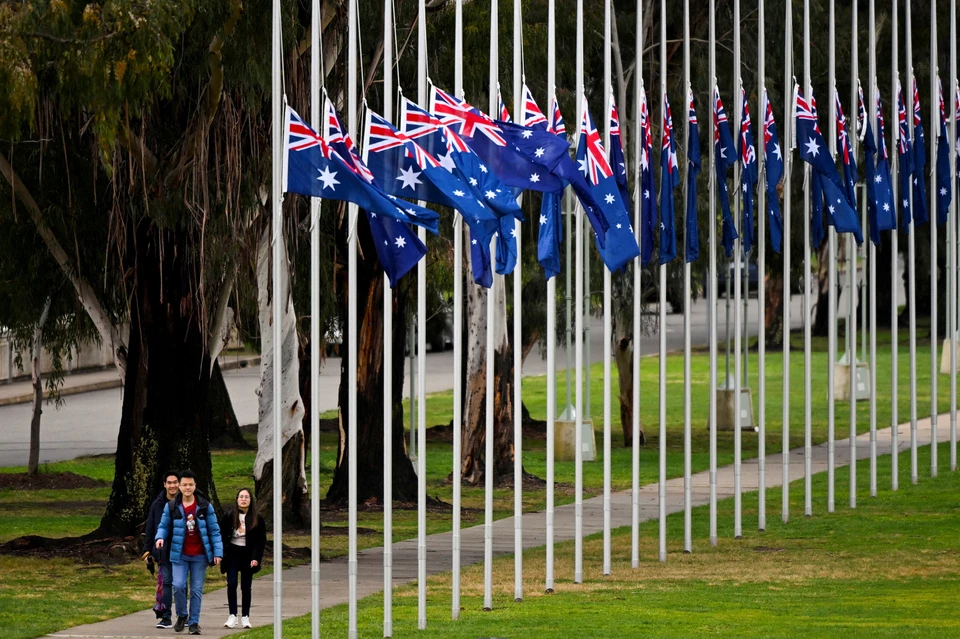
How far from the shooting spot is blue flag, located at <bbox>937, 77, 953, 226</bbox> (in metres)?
25.8

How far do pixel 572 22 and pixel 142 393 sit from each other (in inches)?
385


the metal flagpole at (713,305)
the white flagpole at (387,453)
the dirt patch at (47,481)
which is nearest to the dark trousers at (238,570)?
the white flagpole at (387,453)

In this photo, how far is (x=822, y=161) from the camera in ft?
71.5

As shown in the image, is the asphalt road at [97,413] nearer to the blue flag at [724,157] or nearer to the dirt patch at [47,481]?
the dirt patch at [47,481]

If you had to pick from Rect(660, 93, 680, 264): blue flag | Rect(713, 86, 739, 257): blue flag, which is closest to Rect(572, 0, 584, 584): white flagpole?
Rect(660, 93, 680, 264): blue flag

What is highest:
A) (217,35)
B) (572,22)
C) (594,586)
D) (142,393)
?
(572,22)

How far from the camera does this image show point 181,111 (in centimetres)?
1955

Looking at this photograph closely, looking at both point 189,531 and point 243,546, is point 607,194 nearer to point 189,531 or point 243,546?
point 243,546

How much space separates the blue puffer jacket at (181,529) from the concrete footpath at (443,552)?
84 cm

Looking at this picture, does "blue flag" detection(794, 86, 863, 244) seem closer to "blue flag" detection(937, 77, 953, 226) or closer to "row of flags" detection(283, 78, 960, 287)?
"row of flags" detection(283, 78, 960, 287)

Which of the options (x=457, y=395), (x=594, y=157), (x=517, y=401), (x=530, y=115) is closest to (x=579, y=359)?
(x=517, y=401)

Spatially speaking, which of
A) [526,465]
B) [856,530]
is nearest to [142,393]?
[856,530]

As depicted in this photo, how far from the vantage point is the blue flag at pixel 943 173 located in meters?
25.8

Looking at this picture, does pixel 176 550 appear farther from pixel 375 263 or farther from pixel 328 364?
pixel 328 364
